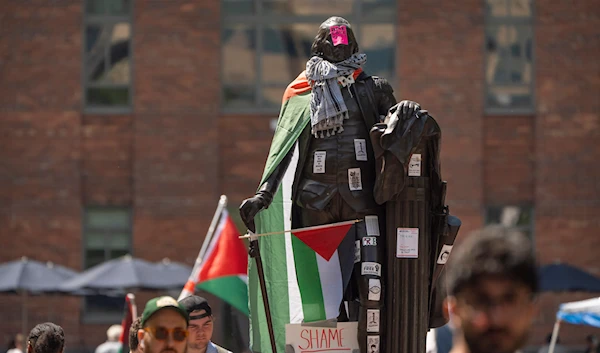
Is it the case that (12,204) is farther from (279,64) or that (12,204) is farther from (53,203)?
(279,64)

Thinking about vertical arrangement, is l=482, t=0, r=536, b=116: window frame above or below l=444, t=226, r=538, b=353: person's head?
above

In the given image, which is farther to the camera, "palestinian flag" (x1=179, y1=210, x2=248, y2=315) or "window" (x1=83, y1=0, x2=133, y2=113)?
"window" (x1=83, y1=0, x2=133, y2=113)

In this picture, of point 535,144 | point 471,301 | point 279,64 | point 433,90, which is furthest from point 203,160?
point 471,301

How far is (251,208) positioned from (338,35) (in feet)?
4.09

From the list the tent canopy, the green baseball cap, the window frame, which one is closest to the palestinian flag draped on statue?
the green baseball cap

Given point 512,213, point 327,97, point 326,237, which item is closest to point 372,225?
point 326,237

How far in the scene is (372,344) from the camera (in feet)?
25.1

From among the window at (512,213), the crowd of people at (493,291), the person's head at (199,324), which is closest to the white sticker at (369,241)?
the person's head at (199,324)

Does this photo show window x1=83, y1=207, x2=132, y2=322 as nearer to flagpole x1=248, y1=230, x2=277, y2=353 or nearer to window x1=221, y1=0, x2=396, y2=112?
window x1=221, y1=0, x2=396, y2=112

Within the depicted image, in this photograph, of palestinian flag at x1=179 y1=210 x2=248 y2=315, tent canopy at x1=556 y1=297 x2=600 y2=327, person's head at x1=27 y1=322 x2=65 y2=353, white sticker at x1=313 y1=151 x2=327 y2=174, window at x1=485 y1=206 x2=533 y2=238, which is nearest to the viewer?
person's head at x1=27 y1=322 x2=65 y2=353

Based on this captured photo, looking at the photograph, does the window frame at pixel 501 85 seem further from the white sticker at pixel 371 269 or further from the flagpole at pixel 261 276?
the white sticker at pixel 371 269

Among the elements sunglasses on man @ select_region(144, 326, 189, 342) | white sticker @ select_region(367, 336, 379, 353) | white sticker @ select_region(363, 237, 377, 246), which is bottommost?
white sticker @ select_region(367, 336, 379, 353)

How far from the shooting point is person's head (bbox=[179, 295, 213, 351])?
7.60 m

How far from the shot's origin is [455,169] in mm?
24141
